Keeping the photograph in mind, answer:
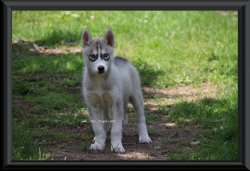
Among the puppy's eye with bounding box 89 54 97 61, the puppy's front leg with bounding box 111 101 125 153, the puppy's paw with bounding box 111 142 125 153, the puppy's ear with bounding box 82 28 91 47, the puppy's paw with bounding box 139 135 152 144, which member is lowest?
the puppy's paw with bounding box 111 142 125 153

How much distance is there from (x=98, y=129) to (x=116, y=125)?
0.23 metres

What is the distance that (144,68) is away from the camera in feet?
45.3

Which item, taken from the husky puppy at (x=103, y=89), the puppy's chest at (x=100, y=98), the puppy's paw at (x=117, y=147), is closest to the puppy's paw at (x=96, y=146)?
the husky puppy at (x=103, y=89)

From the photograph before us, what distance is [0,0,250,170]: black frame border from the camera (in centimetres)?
814

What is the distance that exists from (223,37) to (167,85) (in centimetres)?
310

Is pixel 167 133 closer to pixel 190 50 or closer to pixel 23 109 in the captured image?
pixel 23 109

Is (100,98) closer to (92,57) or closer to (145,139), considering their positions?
(92,57)

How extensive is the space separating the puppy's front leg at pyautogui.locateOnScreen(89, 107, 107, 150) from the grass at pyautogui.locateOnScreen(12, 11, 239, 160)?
516mm

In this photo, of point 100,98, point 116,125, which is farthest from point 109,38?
point 116,125

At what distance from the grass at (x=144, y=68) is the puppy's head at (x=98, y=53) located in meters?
1.13

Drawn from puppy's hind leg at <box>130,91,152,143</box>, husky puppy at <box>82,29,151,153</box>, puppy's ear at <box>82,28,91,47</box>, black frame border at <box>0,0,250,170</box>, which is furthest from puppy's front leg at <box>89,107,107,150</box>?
black frame border at <box>0,0,250,170</box>

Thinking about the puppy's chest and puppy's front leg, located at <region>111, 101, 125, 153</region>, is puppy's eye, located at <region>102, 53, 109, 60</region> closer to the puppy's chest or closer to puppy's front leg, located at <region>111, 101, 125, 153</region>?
the puppy's chest
